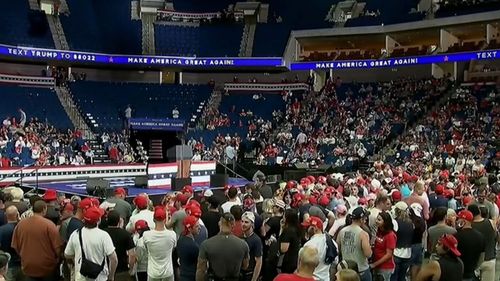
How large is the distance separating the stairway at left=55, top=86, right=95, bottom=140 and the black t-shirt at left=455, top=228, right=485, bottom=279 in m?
26.8

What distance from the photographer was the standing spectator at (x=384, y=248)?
24.9 feet

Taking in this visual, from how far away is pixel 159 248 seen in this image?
7.05m

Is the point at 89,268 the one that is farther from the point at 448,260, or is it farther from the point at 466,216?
the point at 466,216

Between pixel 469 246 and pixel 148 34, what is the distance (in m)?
35.2

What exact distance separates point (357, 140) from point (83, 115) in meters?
15.4

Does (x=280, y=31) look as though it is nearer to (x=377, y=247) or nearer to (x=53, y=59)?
(x=53, y=59)

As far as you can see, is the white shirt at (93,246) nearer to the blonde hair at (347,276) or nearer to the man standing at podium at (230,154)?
the blonde hair at (347,276)

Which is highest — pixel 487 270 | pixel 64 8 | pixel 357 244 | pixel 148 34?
pixel 64 8

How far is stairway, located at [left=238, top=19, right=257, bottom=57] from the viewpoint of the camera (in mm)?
40562

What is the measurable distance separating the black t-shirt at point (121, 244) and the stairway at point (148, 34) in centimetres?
3291

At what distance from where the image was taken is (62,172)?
919 inches

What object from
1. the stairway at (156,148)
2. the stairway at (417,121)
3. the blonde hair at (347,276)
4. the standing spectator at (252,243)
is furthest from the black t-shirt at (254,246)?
the stairway at (156,148)

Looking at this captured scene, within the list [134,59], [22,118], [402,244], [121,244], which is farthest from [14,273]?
[134,59]

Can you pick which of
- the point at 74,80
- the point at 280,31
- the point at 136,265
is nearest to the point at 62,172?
the point at 74,80
